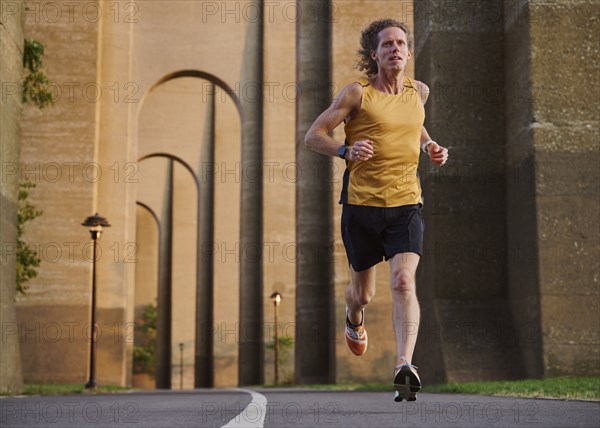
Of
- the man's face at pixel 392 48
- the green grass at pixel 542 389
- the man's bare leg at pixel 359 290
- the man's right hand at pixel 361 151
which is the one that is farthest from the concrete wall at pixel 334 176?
the man's right hand at pixel 361 151

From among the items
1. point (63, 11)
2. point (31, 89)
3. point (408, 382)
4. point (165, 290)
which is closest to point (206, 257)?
point (165, 290)

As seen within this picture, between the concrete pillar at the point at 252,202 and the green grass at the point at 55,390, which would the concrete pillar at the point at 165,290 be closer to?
the concrete pillar at the point at 252,202

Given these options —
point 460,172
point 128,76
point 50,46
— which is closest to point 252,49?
point 128,76

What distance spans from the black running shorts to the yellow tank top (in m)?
A: 0.05

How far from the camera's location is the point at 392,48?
574 cm

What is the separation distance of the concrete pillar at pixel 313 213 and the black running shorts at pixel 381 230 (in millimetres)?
18828

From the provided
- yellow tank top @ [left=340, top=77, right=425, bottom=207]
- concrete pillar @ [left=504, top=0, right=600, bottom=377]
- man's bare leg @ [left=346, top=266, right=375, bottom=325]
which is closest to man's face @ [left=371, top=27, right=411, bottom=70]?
yellow tank top @ [left=340, top=77, right=425, bottom=207]

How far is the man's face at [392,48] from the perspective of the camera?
5.73 m

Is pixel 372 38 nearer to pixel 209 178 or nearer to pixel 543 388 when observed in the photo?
pixel 543 388

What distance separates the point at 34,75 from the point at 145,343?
53.0 m

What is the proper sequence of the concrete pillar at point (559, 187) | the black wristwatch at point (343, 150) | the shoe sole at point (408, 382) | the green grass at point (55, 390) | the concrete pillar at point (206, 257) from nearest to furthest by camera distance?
1. the shoe sole at point (408, 382)
2. the black wristwatch at point (343, 150)
3. the concrete pillar at point (559, 187)
4. the green grass at point (55, 390)
5. the concrete pillar at point (206, 257)

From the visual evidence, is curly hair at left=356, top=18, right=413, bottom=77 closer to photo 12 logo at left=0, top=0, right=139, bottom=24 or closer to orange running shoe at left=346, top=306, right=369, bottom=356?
orange running shoe at left=346, top=306, right=369, bottom=356

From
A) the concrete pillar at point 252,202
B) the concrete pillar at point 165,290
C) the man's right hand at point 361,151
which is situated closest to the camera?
the man's right hand at point 361,151

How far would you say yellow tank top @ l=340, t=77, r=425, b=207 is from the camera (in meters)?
5.82
